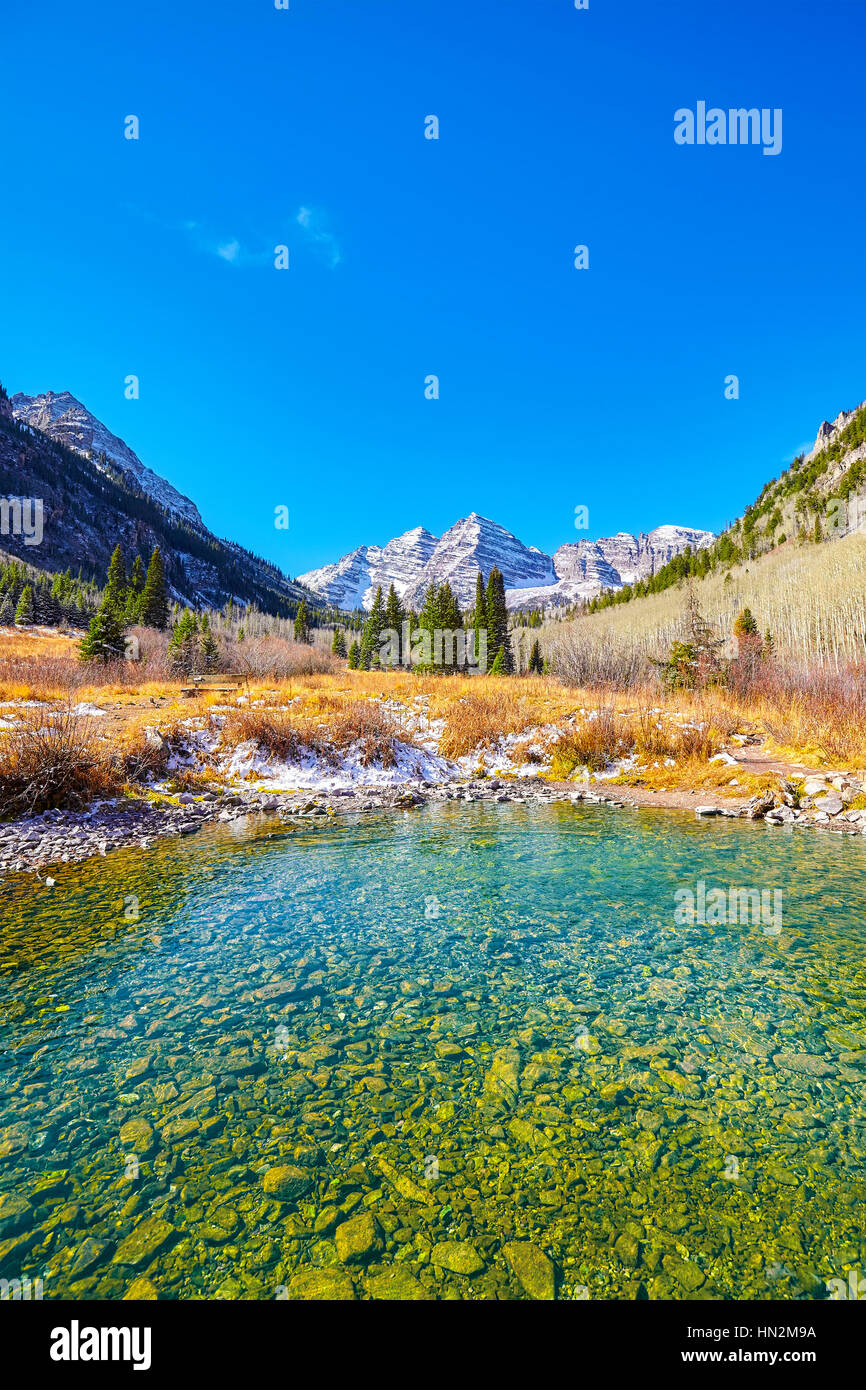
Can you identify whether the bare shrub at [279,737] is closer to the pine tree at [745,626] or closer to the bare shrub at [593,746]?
the bare shrub at [593,746]

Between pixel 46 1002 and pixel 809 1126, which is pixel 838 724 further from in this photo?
pixel 46 1002

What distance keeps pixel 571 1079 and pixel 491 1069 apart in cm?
67

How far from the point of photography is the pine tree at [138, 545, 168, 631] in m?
60.4

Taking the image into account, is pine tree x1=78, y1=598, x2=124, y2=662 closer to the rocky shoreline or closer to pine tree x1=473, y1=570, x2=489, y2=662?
the rocky shoreline

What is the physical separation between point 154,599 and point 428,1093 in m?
67.5

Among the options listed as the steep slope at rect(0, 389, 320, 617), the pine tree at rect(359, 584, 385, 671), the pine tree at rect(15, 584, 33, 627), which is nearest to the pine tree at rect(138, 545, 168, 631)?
the pine tree at rect(15, 584, 33, 627)

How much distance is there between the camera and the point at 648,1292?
9.13 ft

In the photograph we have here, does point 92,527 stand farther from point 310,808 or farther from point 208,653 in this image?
point 310,808

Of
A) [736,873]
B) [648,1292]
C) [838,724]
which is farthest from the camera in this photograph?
[838,724]

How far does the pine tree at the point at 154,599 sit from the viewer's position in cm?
6041

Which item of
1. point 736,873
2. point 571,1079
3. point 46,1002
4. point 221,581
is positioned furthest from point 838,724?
point 221,581

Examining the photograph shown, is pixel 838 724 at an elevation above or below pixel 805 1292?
above

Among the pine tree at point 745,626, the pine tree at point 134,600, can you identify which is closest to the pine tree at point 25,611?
the pine tree at point 134,600

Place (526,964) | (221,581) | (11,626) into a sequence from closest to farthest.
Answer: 1. (526,964)
2. (11,626)
3. (221,581)
